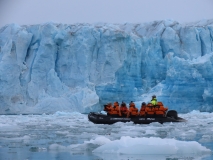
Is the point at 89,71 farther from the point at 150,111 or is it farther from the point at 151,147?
the point at 151,147

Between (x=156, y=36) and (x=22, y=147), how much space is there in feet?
55.0

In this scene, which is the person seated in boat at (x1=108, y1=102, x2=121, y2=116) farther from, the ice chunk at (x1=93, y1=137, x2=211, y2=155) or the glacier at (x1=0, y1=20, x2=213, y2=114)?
the ice chunk at (x1=93, y1=137, x2=211, y2=155)

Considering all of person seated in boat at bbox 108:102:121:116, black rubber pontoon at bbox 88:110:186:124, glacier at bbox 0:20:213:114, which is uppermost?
glacier at bbox 0:20:213:114

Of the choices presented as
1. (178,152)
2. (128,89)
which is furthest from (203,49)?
(178,152)

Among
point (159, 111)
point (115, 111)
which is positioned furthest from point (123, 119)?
point (159, 111)

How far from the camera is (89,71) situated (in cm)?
2203

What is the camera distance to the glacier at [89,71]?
2086 centimetres

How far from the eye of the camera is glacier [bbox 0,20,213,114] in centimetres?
2086

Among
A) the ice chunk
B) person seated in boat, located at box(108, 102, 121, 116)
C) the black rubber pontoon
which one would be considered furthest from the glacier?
the ice chunk

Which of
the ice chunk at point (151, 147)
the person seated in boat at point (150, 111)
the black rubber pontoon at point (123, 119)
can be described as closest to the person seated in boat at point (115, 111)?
the black rubber pontoon at point (123, 119)

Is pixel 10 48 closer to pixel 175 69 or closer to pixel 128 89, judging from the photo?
pixel 128 89

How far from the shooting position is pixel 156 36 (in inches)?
928

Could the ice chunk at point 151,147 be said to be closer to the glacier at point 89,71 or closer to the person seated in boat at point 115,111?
the person seated in boat at point 115,111

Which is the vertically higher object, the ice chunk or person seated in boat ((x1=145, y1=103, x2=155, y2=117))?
person seated in boat ((x1=145, y1=103, x2=155, y2=117))
